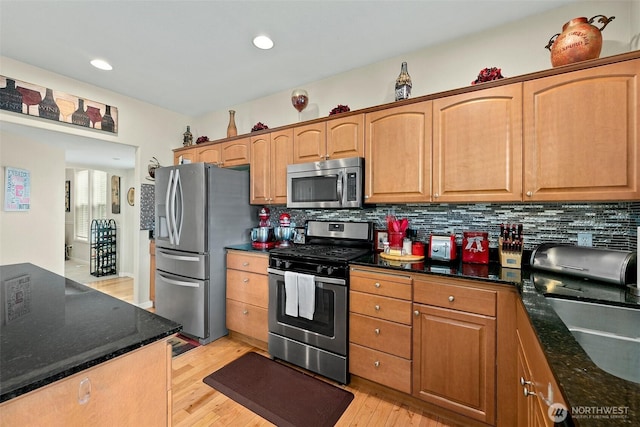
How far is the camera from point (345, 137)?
234cm

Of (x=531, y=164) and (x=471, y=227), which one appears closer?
(x=531, y=164)

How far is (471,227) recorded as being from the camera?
2.08 meters

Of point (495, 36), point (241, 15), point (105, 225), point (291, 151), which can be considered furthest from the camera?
point (105, 225)

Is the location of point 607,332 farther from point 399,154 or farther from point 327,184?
point 327,184

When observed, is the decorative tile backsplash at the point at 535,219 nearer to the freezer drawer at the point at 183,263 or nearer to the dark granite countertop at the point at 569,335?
the dark granite countertop at the point at 569,335

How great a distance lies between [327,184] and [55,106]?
2959mm

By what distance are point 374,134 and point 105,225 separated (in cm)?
565

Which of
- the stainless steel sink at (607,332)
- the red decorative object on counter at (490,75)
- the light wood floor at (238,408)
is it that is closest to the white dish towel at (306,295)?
the light wood floor at (238,408)

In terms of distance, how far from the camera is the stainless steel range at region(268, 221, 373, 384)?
1945 mm

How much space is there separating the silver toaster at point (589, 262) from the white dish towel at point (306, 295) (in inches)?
57.6

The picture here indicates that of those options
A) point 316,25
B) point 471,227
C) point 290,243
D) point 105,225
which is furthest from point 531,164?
point 105,225

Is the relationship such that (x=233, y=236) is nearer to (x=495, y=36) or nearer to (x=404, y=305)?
(x=404, y=305)

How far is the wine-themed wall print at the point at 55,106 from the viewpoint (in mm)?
2449

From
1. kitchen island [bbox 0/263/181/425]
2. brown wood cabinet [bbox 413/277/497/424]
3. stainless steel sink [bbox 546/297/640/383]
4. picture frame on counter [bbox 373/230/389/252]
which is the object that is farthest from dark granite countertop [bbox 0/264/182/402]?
picture frame on counter [bbox 373/230/389/252]
